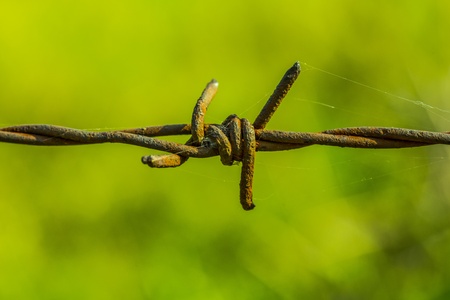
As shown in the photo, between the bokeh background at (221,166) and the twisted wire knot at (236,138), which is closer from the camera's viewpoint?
the twisted wire knot at (236,138)

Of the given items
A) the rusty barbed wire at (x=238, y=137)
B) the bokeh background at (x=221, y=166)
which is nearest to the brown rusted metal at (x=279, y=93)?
the rusty barbed wire at (x=238, y=137)

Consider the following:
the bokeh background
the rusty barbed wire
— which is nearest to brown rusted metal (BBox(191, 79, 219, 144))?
the rusty barbed wire

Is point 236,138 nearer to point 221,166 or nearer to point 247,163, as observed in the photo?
point 247,163

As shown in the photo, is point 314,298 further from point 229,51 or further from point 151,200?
point 229,51

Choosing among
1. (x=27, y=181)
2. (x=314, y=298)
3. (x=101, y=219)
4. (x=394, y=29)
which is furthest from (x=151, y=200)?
(x=394, y=29)

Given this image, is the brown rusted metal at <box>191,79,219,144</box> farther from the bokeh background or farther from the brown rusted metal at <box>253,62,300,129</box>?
the bokeh background

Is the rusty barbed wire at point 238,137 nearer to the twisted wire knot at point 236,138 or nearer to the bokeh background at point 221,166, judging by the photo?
the twisted wire knot at point 236,138

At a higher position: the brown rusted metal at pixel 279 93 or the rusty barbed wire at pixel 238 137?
the brown rusted metal at pixel 279 93
